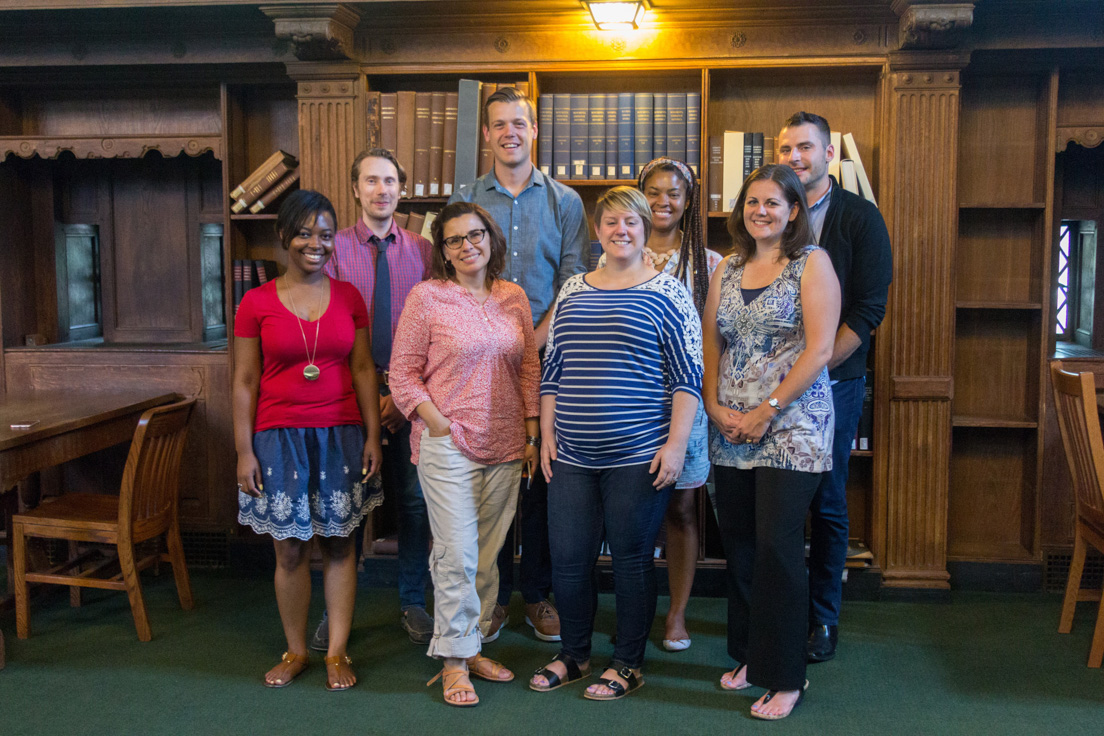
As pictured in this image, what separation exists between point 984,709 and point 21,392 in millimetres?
3841

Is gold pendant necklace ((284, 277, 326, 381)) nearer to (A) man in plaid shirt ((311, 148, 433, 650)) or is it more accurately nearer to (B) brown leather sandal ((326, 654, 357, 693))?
(A) man in plaid shirt ((311, 148, 433, 650))

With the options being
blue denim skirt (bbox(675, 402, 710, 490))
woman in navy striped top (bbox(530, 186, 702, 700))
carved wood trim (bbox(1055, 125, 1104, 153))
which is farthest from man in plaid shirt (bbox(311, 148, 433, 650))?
carved wood trim (bbox(1055, 125, 1104, 153))

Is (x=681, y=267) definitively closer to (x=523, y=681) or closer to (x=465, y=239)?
(x=465, y=239)

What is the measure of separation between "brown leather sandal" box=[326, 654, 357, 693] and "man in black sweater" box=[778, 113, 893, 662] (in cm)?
144

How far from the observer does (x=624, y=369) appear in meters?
2.34

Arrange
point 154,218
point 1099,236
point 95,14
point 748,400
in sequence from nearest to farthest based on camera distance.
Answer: point 748,400, point 95,14, point 1099,236, point 154,218

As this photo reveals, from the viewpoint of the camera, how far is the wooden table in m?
2.85

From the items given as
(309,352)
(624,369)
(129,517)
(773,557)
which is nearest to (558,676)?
(773,557)

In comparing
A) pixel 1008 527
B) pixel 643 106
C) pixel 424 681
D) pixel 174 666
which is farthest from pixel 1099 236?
pixel 174 666

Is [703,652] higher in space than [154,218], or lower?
lower

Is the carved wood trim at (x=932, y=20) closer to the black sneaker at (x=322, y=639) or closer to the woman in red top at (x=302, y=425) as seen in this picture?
the woman in red top at (x=302, y=425)

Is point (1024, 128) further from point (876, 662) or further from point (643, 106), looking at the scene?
point (876, 662)

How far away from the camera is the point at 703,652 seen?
2883mm

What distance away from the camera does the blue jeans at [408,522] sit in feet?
9.77
